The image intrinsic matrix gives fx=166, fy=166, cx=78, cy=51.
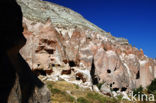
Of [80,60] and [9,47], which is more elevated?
[80,60]

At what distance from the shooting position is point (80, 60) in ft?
71.7

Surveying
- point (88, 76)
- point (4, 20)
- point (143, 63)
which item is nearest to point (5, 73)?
point (4, 20)

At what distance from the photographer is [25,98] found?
14.4ft

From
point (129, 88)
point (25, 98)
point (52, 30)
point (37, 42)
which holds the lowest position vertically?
point (129, 88)

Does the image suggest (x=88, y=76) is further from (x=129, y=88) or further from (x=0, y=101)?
(x=0, y=101)

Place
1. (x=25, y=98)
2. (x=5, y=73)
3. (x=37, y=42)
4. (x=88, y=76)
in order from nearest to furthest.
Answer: (x=5, y=73) < (x=25, y=98) < (x=37, y=42) < (x=88, y=76)

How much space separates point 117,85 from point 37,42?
14.1m

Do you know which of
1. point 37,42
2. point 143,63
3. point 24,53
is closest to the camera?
point 24,53

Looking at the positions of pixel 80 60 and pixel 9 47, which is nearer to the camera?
pixel 9 47

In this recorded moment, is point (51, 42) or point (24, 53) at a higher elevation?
point (51, 42)

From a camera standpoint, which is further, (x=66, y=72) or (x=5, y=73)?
(x=66, y=72)

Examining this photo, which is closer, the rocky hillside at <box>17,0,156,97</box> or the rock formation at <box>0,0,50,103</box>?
the rock formation at <box>0,0,50,103</box>

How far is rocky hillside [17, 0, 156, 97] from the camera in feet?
58.2

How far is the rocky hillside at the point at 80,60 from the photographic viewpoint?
17.7 meters
